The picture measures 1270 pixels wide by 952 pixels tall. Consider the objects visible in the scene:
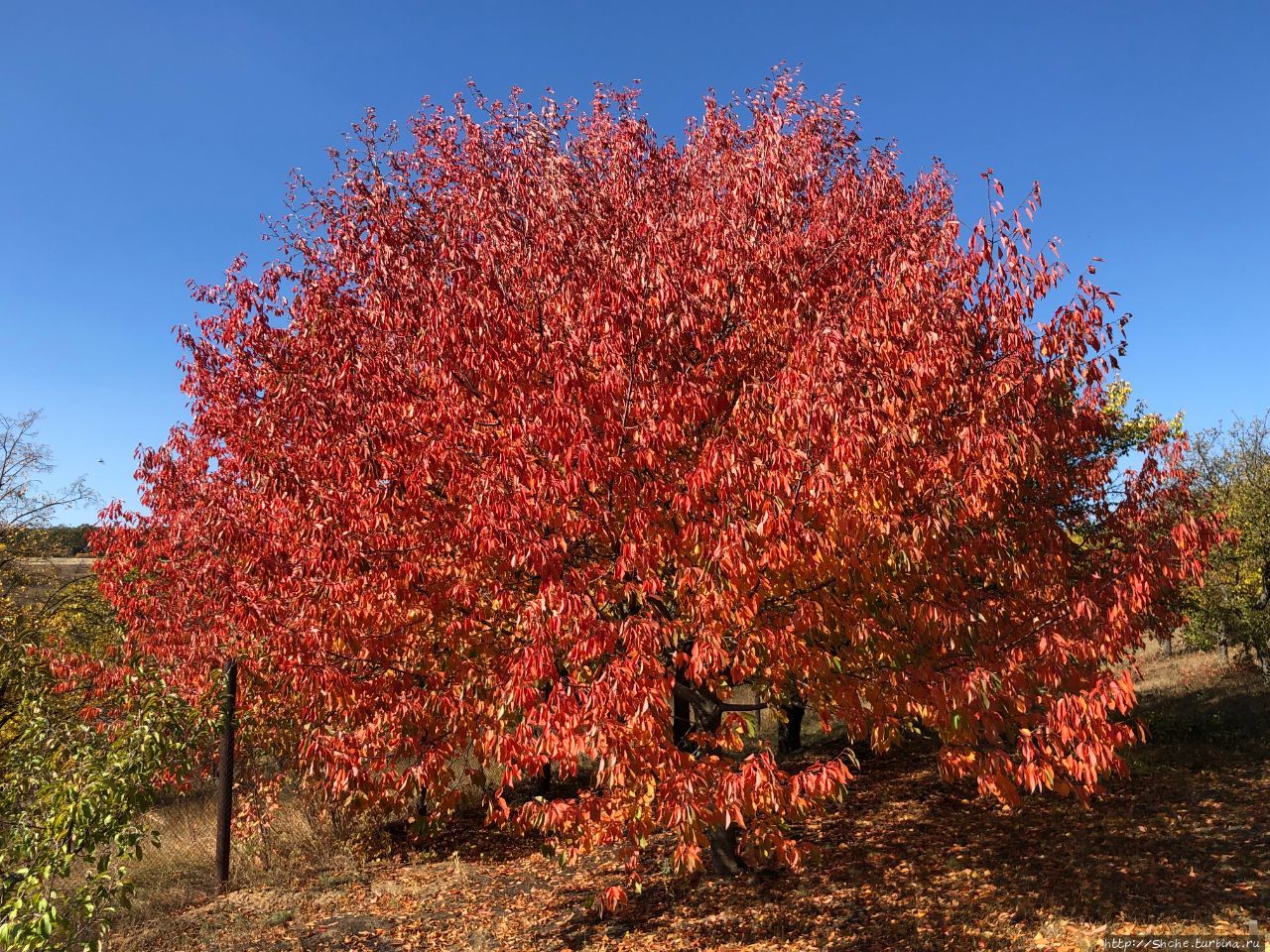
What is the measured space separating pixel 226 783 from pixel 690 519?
8.51m

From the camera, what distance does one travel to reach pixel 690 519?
6.34m

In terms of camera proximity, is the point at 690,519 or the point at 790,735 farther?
the point at 790,735

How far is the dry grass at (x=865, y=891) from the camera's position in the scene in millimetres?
8273

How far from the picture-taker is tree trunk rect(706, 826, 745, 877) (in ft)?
32.2

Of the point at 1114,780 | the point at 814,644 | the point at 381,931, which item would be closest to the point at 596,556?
the point at 814,644

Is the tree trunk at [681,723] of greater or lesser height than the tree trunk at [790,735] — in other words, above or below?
above

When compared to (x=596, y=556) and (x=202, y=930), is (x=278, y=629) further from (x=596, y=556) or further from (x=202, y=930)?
(x=202, y=930)

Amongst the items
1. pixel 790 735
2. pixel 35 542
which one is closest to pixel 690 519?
pixel 790 735

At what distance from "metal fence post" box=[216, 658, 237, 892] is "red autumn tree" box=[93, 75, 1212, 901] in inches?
75.3

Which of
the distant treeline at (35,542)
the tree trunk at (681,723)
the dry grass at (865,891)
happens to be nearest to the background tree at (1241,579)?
the dry grass at (865,891)

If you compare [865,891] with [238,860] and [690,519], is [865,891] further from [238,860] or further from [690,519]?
[238,860]

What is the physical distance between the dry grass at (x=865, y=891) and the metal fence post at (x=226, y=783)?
463 mm

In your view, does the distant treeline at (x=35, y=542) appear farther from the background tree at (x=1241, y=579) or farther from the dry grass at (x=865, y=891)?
the background tree at (x=1241, y=579)

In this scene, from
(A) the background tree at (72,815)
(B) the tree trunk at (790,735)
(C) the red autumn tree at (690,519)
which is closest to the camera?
(A) the background tree at (72,815)
